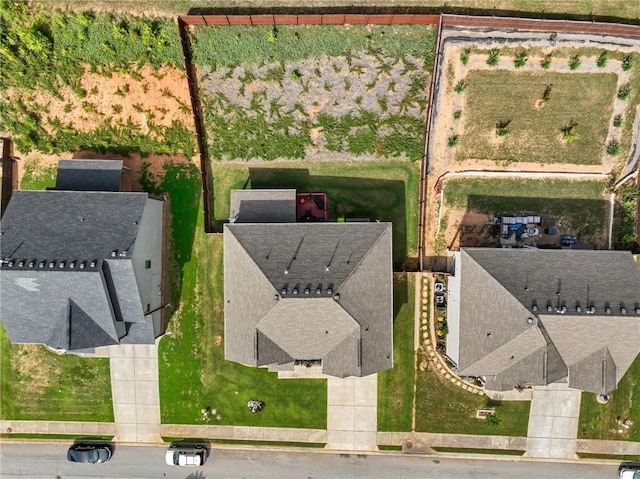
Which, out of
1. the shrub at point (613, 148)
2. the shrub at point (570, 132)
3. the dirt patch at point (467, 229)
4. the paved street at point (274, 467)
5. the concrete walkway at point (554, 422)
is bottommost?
the paved street at point (274, 467)

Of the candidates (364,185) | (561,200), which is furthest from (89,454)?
(561,200)

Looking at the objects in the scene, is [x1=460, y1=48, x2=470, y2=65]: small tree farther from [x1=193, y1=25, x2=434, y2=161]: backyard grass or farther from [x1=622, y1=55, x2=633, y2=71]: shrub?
[x1=622, y1=55, x2=633, y2=71]: shrub

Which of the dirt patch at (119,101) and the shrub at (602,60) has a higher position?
the shrub at (602,60)

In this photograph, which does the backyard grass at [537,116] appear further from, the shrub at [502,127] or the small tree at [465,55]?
the small tree at [465,55]

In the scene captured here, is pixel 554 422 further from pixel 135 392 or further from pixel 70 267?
pixel 70 267

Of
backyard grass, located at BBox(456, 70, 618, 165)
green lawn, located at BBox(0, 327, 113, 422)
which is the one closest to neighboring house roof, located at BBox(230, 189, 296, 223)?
backyard grass, located at BBox(456, 70, 618, 165)

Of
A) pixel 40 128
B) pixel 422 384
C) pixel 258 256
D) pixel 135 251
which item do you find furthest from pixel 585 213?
pixel 40 128

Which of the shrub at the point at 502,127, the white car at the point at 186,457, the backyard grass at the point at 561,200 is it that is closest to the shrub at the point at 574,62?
the shrub at the point at 502,127
